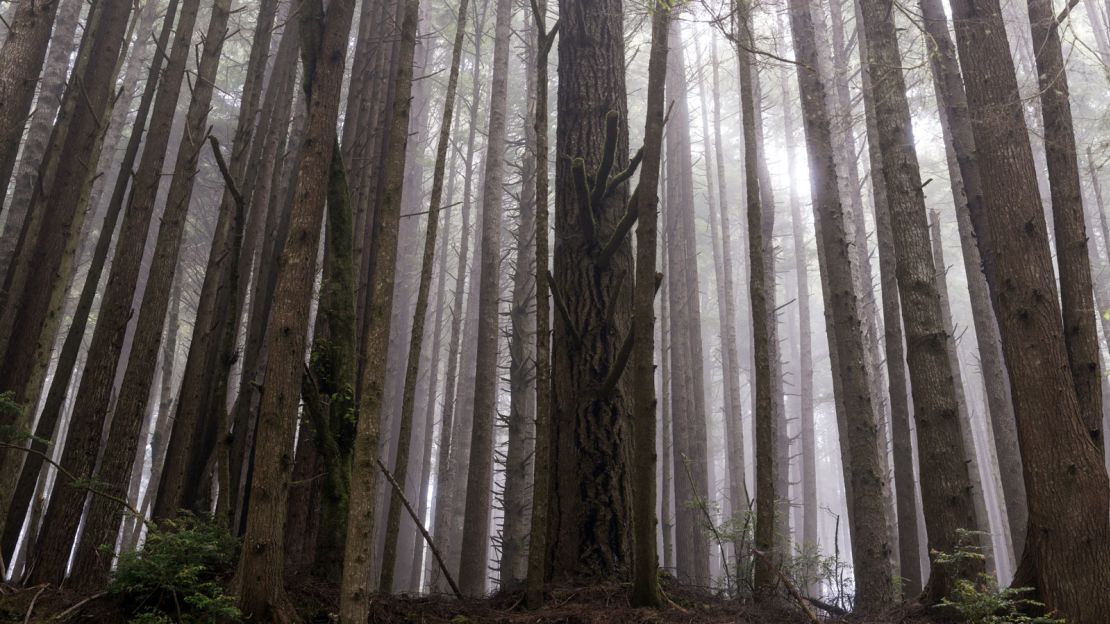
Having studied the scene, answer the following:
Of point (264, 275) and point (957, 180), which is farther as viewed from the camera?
point (957, 180)

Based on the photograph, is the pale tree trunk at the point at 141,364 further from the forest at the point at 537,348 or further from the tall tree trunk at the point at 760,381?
the tall tree trunk at the point at 760,381

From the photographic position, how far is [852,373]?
7488 millimetres

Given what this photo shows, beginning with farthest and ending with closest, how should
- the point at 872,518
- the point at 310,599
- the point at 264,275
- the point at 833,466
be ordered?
1. the point at 833,466
2. the point at 872,518
3. the point at 264,275
4. the point at 310,599

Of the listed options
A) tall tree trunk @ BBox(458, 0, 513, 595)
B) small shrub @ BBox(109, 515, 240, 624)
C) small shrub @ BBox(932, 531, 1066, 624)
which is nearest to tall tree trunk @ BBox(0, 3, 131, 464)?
small shrub @ BBox(109, 515, 240, 624)

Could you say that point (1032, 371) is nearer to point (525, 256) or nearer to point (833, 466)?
point (525, 256)

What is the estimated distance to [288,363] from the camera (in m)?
3.42

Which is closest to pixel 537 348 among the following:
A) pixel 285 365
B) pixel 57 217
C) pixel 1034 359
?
pixel 285 365

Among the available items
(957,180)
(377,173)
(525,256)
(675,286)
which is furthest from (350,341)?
(675,286)

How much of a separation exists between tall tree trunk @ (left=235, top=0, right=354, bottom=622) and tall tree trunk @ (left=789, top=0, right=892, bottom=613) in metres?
5.30

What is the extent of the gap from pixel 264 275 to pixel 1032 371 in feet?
19.1

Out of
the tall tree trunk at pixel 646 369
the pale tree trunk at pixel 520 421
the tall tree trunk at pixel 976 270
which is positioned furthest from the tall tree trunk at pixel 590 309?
the pale tree trunk at pixel 520 421

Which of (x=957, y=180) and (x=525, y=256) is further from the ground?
(x=957, y=180)

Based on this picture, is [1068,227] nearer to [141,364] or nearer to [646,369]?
[646,369]

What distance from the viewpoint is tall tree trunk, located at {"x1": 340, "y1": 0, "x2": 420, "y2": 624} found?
3.10 metres
